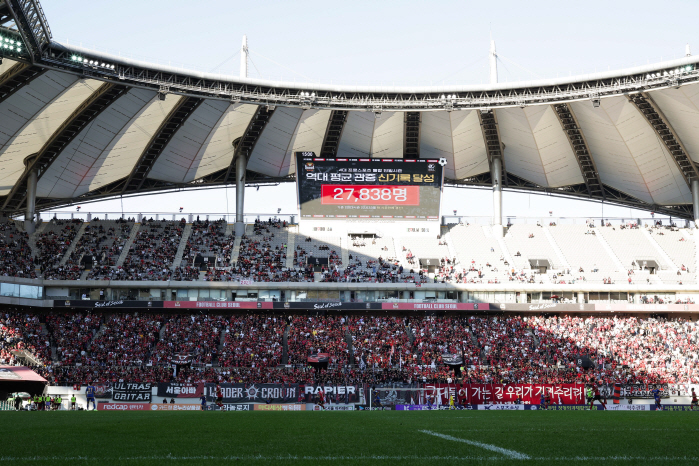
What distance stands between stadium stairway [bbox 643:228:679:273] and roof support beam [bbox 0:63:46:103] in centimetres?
5545

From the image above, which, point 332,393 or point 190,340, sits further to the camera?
point 190,340

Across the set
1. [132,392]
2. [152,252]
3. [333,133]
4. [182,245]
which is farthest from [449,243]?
[132,392]

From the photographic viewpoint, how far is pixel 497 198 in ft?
221

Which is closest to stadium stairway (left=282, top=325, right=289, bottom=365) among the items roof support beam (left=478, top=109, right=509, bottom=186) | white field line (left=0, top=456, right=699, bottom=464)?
roof support beam (left=478, top=109, right=509, bottom=186)

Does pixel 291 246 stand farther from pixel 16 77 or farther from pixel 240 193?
pixel 16 77

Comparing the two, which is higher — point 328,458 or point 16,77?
point 16,77

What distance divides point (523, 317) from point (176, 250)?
108 feet

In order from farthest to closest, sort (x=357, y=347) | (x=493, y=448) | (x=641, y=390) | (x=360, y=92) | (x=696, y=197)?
(x=696, y=197)
(x=360, y=92)
(x=357, y=347)
(x=641, y=390)
(x=493, y=448)

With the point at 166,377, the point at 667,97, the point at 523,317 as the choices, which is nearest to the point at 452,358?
the point at 523,317

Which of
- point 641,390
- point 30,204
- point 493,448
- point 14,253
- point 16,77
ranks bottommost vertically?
point 641,390

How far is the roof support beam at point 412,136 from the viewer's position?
60250mm

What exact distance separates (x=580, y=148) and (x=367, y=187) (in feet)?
67.2

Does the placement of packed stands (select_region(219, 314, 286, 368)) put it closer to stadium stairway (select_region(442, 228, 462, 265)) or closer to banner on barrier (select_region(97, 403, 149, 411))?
banner on barrier (select_region(97, 403, 149, 411))

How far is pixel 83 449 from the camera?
32.4ft
